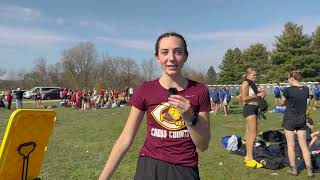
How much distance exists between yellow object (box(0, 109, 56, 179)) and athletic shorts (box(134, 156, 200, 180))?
1.30 m

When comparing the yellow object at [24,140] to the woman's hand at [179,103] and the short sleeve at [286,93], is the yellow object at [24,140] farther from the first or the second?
the short sleeve at [286,93]

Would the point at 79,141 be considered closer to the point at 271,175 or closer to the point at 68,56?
the point at 271,175

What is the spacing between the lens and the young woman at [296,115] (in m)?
7.90

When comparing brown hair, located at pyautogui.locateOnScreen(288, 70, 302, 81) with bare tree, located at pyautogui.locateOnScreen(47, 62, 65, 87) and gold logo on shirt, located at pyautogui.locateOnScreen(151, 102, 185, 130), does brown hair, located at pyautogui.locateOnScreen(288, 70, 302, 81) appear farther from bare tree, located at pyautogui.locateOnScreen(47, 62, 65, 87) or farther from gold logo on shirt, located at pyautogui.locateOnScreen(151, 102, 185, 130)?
bare tree, located at pyautogui.locateOnScreen(47, 62, 65, 87)

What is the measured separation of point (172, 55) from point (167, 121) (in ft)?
1.46

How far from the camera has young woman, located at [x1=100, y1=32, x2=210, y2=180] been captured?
2.84 meters

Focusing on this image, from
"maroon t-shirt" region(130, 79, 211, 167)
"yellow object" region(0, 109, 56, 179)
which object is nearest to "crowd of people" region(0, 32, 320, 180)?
"maroon t-shirt" region(130, 79, 211, 167)

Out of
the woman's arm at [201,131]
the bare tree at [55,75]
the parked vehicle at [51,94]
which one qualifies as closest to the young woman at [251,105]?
the woman's arm at [201,131]

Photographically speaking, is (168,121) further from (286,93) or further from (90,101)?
(90,101)

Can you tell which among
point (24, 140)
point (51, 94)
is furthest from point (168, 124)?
point (51, 94)

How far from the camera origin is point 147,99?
2955mm

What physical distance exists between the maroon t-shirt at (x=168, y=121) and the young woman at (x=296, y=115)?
5412 millimetres

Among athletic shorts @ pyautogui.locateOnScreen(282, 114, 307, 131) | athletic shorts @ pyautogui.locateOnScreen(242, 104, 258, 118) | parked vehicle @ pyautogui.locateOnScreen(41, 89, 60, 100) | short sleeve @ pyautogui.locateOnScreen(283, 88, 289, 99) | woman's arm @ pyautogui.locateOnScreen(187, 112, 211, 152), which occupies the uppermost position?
woman's arm @ pyautogui.locateOnScreen(187, 112, 211, 152)

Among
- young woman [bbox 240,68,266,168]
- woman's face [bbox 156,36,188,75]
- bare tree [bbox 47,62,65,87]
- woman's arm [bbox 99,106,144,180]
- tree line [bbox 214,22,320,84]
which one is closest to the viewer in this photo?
woman's face [bbox 156,36,188,75]
